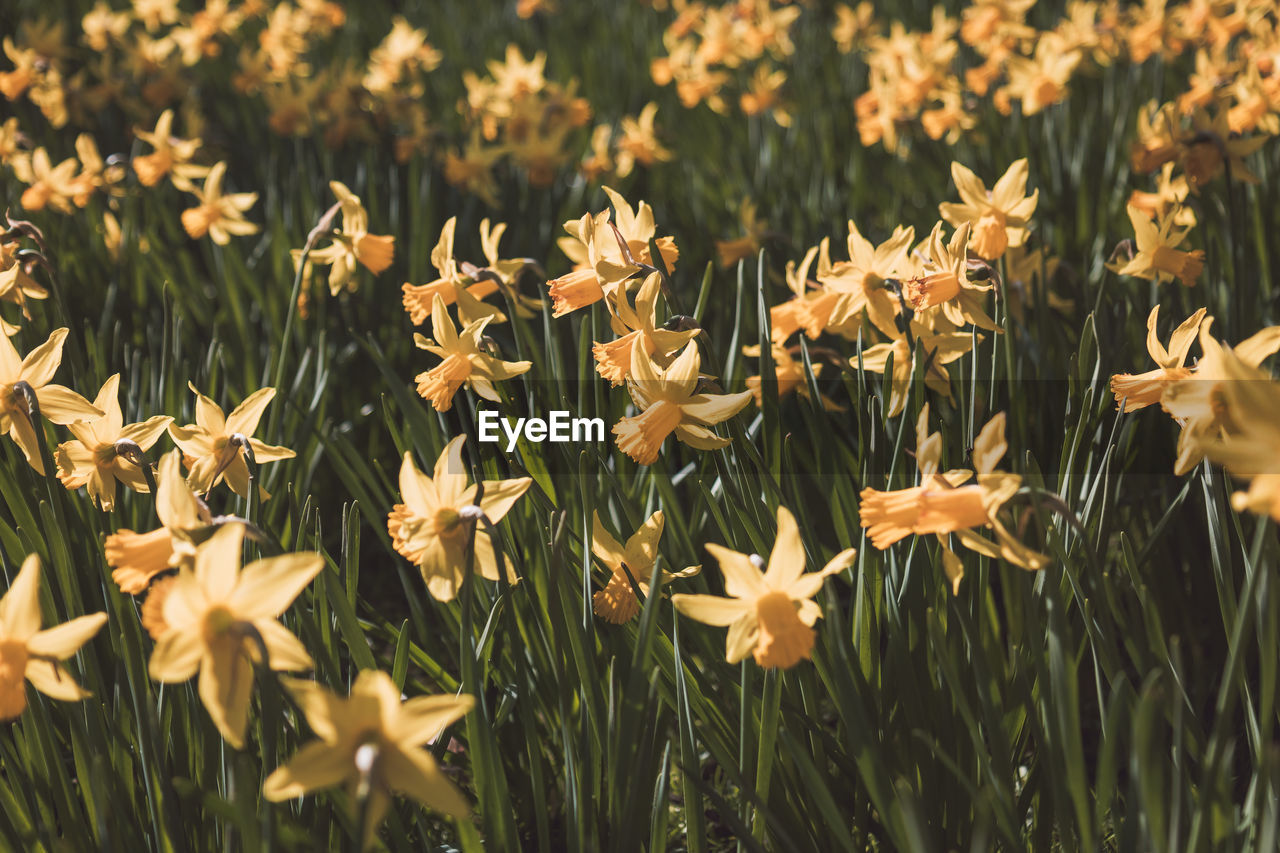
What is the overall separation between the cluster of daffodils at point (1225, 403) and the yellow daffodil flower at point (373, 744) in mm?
626

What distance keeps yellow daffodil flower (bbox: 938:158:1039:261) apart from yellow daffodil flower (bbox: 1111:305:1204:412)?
48cm

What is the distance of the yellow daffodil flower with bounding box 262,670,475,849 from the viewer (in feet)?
2.41

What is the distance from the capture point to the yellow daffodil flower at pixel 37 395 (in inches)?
48.1

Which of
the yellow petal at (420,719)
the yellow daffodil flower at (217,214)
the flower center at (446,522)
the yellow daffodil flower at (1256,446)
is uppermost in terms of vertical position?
the yellow daffodil flower at (217,214)

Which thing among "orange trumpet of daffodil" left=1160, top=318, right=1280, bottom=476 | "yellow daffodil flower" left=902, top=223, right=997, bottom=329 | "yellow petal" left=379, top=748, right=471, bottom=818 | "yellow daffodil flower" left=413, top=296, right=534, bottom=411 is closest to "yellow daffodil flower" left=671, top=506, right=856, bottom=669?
"yellow petal" left=379, top=748, right=471, bottom=818

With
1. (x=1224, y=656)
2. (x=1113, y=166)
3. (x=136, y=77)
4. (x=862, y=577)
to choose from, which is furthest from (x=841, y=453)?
(x=136, y=77)

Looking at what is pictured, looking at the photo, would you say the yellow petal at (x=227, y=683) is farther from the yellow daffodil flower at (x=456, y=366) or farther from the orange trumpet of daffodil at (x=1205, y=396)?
the orange trumpet of daffodil at (x=1205, y=396)

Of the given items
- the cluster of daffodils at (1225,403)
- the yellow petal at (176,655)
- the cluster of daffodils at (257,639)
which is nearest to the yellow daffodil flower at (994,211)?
the cluster of daffodils at (1225,403)

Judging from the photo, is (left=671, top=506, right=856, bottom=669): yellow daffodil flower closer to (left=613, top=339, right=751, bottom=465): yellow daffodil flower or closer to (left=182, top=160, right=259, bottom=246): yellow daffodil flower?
(left=613, top=339, right=751, bottom=465): yellow daffodil flower

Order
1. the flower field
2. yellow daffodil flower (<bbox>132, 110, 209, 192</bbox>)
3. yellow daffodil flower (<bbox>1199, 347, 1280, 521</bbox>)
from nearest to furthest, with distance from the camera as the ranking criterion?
yellow daffodil flower (<bbox>1199, 347, 1280, 521</bbox>) < the flower field < yellow daffodil flower (<bbox>132, 110, 209, 192</bbox>)

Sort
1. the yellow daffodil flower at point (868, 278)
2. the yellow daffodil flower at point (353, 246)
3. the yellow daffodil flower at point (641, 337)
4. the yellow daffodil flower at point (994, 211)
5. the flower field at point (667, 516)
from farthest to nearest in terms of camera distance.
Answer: the yellow daffodil flower at point (353, 246) → the yellow daffodil flower at point (994, 211) → the yellow daffodil flower at point (868, 278) → the yellow daffodil flower at point (641, 337) → the flower field at point (667, 516)

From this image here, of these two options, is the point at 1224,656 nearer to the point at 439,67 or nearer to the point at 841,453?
the point at 841,453

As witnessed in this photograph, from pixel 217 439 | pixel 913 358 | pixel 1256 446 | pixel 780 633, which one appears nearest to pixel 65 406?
pixel 217 439

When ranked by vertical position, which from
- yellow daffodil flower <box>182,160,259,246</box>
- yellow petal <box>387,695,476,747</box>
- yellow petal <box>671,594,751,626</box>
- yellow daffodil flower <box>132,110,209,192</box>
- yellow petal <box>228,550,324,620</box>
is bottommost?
yellow petal <box>671,594,751,626</box>
